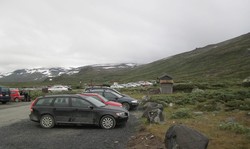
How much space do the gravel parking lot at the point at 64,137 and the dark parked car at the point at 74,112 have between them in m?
0.39

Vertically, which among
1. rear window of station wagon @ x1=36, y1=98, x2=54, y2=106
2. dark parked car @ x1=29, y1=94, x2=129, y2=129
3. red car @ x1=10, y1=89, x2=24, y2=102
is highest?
red car @ x1=10, y1=89, x2=24, y2=102

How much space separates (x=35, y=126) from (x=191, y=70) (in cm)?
12542

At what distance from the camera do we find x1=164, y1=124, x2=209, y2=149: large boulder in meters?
9.20

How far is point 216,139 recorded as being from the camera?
1176 cm

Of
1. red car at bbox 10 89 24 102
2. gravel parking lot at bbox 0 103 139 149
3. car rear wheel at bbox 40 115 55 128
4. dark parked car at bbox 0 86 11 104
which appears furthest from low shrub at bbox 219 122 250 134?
red car at bbox 10 89 24 102

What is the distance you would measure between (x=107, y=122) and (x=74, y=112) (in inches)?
67.4

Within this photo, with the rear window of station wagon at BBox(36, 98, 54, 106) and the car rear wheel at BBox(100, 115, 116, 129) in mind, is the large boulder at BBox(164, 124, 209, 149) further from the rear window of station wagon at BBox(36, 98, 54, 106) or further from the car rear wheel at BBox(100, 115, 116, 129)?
the rear window of station wagon at BBox(36, 98, 54, 106)

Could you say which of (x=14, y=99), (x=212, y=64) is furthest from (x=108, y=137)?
(x=212, y=64)

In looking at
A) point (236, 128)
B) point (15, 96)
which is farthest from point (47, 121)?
point (15, 96)

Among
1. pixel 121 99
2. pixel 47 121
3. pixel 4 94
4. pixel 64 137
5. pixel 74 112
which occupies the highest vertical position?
pixel 4 94

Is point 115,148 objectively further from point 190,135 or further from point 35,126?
point 35,126

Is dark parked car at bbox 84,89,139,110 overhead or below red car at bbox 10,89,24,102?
below

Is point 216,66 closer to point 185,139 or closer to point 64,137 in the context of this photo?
point 64,137

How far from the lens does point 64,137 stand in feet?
45.0
